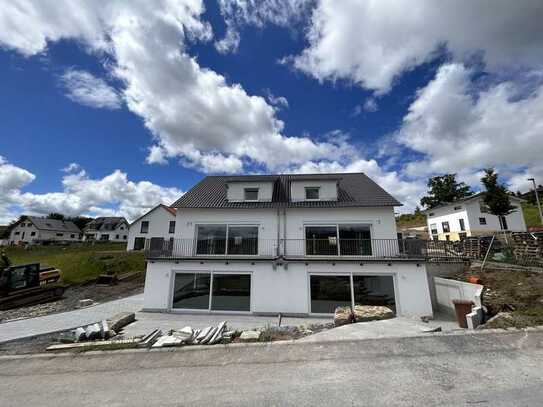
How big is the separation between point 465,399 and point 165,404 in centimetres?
541

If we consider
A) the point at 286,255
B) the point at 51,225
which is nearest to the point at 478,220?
the point at 286,255

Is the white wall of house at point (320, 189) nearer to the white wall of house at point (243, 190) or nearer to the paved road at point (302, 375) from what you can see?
the white wall of house at point (243, 190)

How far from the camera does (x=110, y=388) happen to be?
4887 mm

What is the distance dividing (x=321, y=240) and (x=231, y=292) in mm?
5594

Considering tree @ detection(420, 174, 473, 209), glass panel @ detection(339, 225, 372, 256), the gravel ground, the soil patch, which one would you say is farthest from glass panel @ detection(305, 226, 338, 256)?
tree @ detection(420, 174, 473, 209)

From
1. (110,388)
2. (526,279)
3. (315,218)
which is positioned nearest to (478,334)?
(526,279)

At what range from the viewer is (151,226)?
3055 centimetres

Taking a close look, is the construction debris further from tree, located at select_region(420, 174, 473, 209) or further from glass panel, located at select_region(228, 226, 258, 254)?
tree, located at select_region(420, 174, 473, 209)

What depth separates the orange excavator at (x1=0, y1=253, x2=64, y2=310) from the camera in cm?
1394

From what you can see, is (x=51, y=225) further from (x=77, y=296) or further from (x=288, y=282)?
(x=288, y=282)

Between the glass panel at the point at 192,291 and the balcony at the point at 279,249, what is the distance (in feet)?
3.71

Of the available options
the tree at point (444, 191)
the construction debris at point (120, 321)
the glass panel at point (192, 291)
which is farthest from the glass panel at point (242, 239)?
the tree at point (444, 191)

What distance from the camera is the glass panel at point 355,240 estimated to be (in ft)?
40.9

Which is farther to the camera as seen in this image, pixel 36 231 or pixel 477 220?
pixel 36 231
